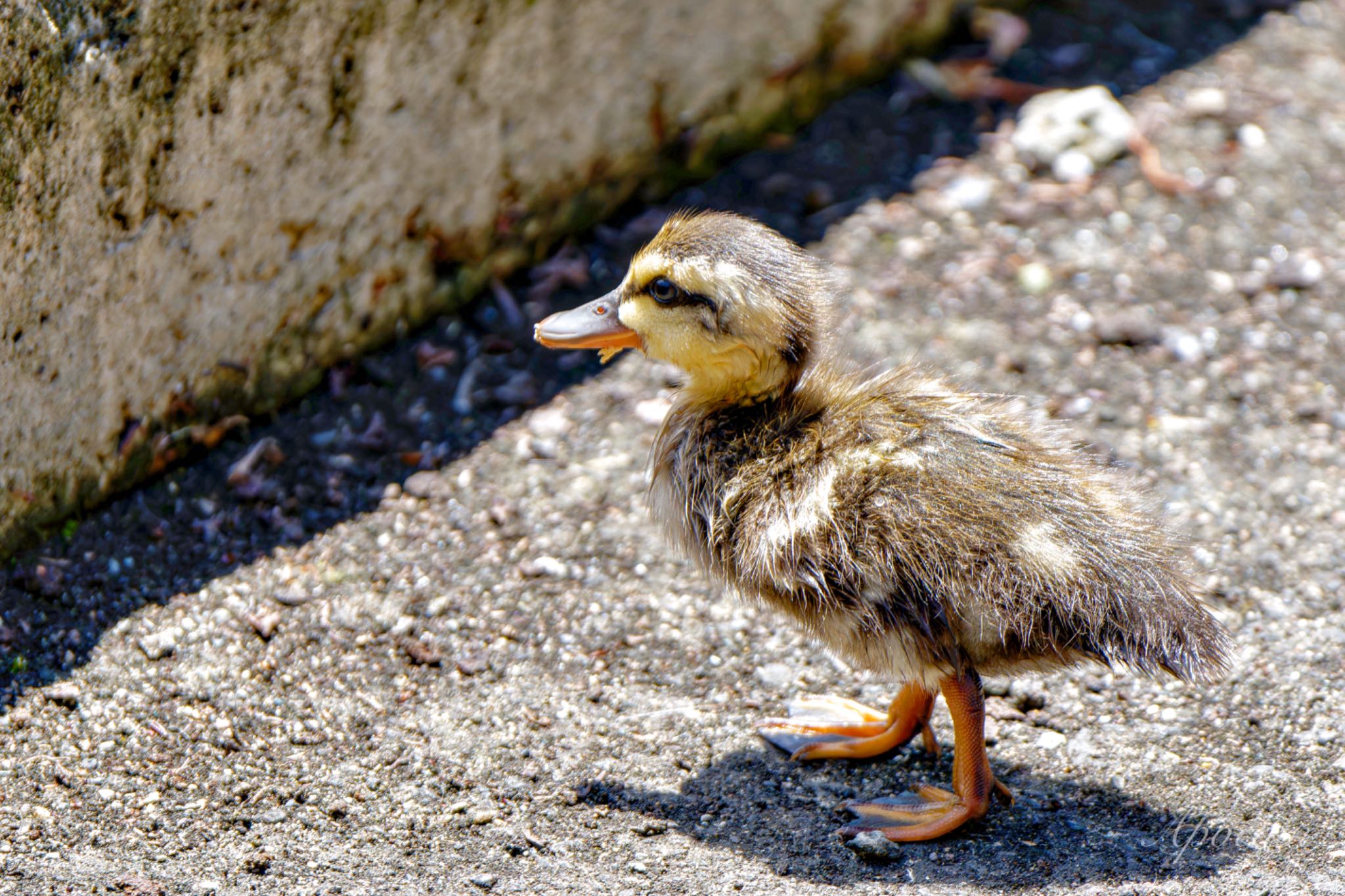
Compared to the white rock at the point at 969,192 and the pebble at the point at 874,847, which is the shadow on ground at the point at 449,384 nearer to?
the white rock at the point at 969,192

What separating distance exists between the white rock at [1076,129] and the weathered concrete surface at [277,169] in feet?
3.85

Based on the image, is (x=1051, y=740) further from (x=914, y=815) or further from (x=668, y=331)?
(x=668, y=331)

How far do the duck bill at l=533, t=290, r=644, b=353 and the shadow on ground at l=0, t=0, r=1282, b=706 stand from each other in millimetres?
1204

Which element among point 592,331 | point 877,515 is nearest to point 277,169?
point 592,331

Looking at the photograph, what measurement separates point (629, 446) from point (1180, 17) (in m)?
4.36

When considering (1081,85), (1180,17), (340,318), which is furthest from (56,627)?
(1180,17)

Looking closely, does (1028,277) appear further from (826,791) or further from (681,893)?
(681,893)

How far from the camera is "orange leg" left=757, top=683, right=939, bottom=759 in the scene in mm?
3834

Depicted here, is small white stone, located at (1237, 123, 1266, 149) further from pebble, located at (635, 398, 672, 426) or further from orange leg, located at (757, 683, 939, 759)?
orange leg, located at (757, 683, 939, 759)

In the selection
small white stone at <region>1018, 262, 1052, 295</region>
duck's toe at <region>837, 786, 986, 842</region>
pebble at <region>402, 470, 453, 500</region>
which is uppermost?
pebble at <region>402, 470, 453, 500</region>

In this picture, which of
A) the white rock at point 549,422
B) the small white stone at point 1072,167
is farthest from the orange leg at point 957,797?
the small white stone at point 1072,167

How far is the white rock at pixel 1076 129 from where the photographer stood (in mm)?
6402

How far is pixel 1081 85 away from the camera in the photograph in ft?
22.5

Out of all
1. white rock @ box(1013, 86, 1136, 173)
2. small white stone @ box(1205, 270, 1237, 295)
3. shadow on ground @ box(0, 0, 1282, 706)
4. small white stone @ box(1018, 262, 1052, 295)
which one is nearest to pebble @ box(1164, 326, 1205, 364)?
small white stone @ box(1205, 270, 1237, 295)
